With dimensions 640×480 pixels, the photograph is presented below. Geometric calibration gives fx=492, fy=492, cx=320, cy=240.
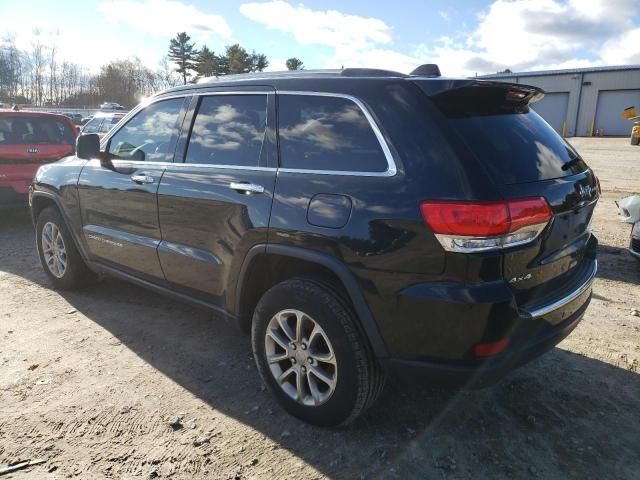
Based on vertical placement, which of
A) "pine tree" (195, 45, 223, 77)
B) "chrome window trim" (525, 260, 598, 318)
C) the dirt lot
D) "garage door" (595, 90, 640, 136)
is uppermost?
"pine tree" (195, 45, 223, 77)

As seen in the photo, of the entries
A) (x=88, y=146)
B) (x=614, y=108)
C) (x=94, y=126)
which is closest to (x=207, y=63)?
(x=614, y=108)

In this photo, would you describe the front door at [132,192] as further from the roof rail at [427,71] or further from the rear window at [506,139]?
the rear window at [506,139]

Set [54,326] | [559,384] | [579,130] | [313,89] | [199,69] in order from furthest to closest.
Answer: [199,69] → [579,130] → [54,326] → [559,384] → [313,89]

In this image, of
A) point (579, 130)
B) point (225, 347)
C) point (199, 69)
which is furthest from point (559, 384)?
point (199, 69)

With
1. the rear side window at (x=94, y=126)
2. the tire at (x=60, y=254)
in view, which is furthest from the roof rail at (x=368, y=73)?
the rear side window at (x=94, y=126)

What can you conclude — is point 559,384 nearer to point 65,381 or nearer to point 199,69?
point 65,381

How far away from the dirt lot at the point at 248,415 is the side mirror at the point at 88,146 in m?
1.38

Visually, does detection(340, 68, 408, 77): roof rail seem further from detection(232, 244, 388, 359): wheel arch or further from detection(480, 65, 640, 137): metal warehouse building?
detection(480, 65, 640, 137): metal warehouse building

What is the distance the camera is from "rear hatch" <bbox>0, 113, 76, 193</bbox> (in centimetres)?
699

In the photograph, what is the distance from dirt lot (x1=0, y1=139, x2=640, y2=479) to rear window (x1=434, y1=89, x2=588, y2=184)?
1374 mm

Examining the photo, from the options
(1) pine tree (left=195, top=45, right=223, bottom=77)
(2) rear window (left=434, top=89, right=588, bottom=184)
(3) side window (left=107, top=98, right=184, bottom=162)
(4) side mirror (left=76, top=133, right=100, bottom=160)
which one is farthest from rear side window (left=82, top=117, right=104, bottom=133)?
(1) pine tree (left=195, top=45, right=223, bottom=77)

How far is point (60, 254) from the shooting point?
4.71 metres

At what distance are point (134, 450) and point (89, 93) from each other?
3323 inches

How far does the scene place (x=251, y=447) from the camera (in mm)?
2572
